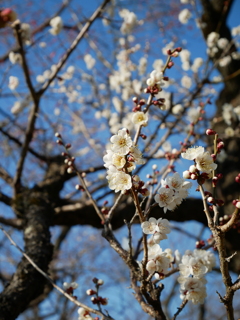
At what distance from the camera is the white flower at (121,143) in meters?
1.07

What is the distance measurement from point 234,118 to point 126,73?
65.5 inches

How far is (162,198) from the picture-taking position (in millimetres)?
1152

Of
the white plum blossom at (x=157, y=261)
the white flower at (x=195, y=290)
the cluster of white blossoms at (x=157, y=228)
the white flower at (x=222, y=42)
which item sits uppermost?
the white flower at (x=222, y=42)

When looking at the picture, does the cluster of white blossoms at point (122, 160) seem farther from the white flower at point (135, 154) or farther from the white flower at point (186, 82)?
the white flower at point (186, 82)

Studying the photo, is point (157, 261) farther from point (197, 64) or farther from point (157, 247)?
point (197, 64)

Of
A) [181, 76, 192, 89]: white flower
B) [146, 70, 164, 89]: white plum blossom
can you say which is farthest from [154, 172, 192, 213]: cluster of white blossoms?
[181, 76, 192, 89]: white flower

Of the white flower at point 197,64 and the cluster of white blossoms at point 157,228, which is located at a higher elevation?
the white flower at point 197,64

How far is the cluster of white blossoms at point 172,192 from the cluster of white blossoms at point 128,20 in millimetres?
2936

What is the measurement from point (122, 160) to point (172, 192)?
9.8 inches

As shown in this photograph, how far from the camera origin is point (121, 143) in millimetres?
1115

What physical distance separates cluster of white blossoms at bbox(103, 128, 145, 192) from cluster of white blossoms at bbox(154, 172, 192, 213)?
0.14m

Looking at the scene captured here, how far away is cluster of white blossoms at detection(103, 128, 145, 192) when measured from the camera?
1072 millimetres

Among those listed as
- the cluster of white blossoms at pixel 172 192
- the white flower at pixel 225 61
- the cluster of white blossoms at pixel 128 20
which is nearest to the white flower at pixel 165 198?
the cluster of white blossoms at pixel 172 192

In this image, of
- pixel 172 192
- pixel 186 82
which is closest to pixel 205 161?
pixel 172 192
